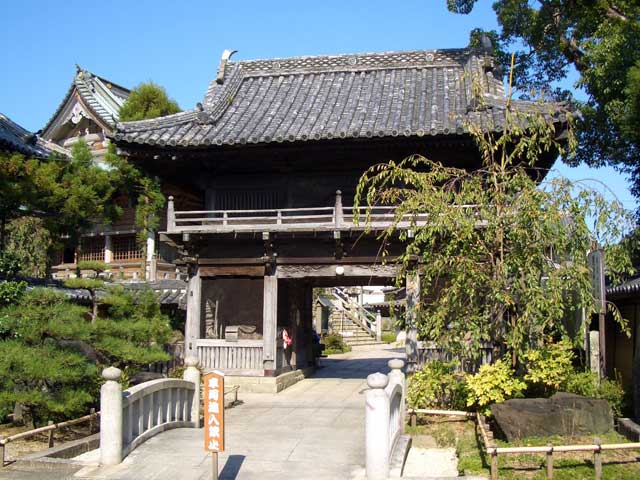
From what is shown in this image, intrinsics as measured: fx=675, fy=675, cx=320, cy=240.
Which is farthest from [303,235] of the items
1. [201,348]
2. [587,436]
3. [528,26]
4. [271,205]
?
[528,26]

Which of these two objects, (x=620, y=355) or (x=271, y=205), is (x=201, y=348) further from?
(x=620, y=355)

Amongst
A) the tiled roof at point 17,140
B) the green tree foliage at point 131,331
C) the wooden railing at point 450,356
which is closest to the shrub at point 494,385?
the wooden railing at point 450,356

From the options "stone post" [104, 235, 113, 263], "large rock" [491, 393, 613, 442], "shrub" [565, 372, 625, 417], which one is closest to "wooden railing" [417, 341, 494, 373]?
"shrub" [565, 372, 625, 417]

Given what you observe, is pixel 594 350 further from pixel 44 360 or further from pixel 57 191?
pixel 57 191

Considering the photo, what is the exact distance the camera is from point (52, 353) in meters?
11.2

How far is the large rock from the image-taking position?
10180 mm

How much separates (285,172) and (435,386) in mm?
9113

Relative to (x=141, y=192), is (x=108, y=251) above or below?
below

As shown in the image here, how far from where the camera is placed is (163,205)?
26.5 m

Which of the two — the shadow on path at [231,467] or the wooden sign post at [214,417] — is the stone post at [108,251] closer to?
the shadow on path at [231,467]

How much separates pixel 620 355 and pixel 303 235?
27.1 feet

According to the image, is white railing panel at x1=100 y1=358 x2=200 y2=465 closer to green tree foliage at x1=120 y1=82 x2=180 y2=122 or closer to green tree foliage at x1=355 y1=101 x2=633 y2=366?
green tree foliage at x1=355 y1=101 x2=633 y2=366

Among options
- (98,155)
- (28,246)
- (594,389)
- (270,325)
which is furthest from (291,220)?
(98,155)

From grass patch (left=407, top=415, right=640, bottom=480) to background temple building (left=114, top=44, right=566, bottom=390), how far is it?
5.48 metres
